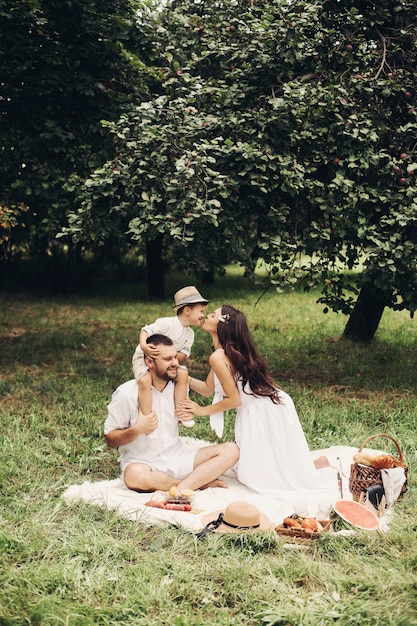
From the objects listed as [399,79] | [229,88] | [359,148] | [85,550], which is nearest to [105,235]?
[229,88]

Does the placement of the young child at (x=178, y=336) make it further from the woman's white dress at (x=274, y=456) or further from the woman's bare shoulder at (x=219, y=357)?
the woman's white dress at (x=274, y=456)

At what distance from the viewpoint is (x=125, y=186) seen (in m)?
7.77

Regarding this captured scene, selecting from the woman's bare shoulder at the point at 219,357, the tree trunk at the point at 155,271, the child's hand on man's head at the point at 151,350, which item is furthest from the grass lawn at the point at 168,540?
the tree trunk at the point at 155,271

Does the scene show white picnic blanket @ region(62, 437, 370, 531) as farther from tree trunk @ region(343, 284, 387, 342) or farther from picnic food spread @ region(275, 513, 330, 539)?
tree trunk @ region(343, 284, 387, 342)

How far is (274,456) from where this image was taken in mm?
5262

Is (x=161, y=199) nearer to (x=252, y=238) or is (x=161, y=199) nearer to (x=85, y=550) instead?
(x=252, y=238)

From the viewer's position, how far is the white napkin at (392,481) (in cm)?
477

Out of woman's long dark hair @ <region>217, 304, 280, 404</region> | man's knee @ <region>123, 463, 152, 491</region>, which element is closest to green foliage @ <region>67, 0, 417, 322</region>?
woman's long dark hair @ <region>217, 304, 280, 404</region>

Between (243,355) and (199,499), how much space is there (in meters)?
1.17

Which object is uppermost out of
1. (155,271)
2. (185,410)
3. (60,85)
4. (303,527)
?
(60,85)

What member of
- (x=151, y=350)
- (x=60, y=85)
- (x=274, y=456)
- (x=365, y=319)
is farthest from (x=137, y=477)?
(x=365, y=319)

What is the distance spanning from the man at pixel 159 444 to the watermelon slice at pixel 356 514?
3.33 feet

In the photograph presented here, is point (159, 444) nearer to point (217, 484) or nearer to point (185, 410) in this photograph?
point (185, 410)

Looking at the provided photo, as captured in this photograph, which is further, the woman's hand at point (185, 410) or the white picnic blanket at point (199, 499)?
the woman's hand at point (185, 410)
